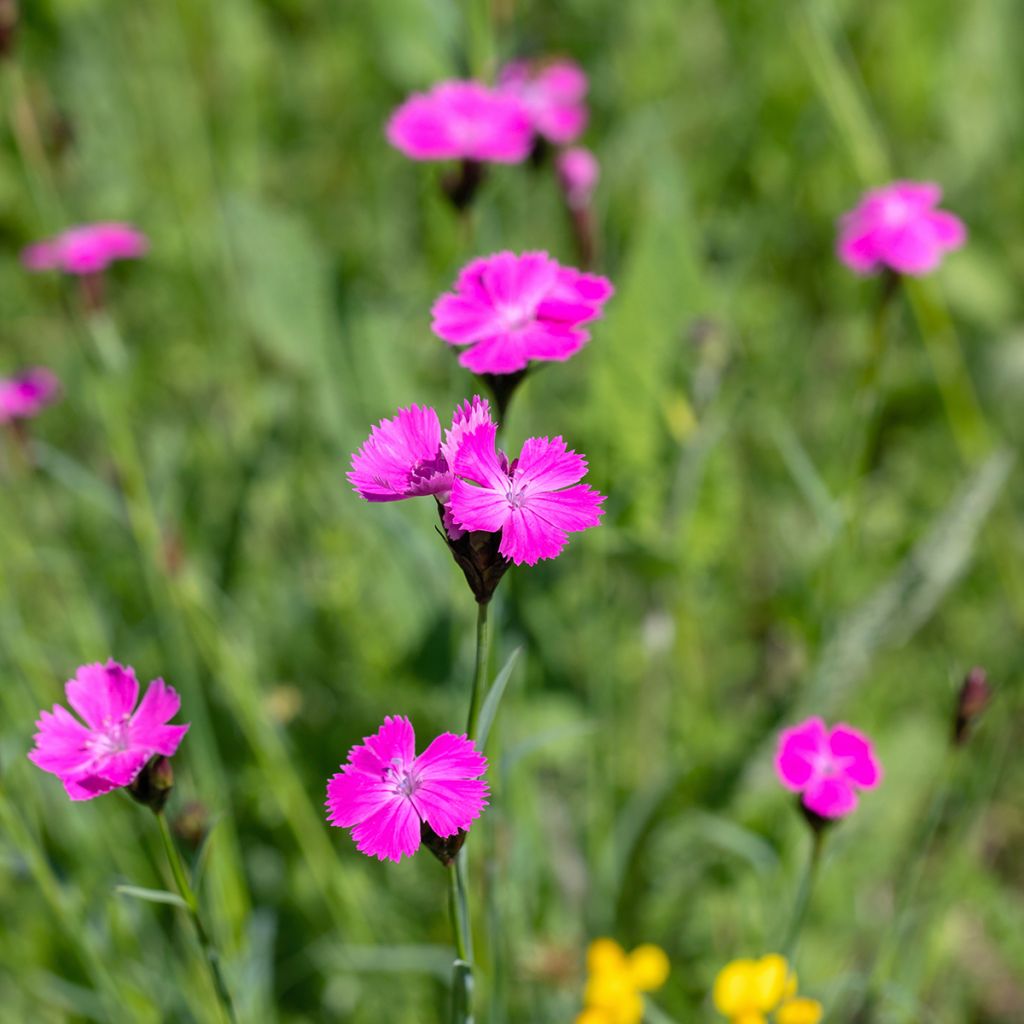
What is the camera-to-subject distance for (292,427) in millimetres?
1482

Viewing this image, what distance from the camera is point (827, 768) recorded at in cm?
71

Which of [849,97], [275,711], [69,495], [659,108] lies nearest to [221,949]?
[275,711]

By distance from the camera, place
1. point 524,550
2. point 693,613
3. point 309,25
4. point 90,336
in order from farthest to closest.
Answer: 1. point 309,25
2. point 693,613
3. point 90,336
4. point 524,550

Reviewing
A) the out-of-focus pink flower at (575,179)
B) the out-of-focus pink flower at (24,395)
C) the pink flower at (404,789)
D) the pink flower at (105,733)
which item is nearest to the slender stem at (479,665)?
the pink flower at (404,789)

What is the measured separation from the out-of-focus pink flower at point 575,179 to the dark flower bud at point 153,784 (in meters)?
0.79

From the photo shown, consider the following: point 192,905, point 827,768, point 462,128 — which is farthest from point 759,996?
point 462,128

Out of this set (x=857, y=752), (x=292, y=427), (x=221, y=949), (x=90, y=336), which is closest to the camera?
(x=857, y=752)

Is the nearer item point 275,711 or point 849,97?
point 275,711

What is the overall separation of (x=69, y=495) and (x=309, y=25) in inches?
48.9

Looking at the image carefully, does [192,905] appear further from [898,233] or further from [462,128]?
[898,233]

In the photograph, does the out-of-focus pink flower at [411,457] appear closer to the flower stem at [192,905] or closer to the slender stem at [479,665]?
the slender stem at [479,665]

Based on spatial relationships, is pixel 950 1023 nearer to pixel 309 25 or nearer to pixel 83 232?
pixel 83 232

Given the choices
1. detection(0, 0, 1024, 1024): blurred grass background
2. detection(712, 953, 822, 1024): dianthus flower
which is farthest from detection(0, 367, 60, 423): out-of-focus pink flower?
detection(712, 953, 822, 1024): dianthus flower

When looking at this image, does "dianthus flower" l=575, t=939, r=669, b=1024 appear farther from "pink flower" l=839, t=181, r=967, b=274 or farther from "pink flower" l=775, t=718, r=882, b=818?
"pink flower" l=839, t=181, r=967, b=274
